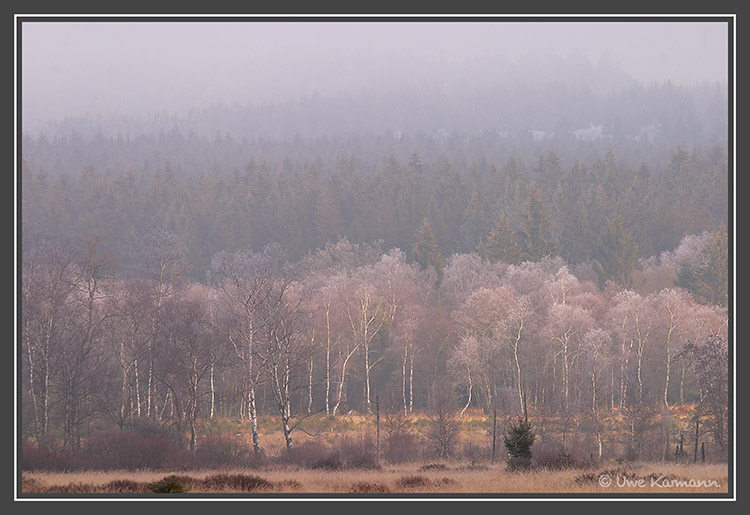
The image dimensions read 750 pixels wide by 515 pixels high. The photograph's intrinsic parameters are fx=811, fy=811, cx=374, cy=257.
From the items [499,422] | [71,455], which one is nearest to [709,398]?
[499,422]

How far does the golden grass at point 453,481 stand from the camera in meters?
23.7

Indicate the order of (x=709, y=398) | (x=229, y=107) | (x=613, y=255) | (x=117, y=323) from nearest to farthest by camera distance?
(x=709, y=398) < (x=117, y=323) < (x=613, y=255) < (x=229, y=107)

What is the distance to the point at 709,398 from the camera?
39094mm

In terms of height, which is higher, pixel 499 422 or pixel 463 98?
pixel 463 98

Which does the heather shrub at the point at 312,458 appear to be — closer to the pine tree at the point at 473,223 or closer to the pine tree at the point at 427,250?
the pine tree at the point at 427,250

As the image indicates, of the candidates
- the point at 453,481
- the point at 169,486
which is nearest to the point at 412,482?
the point at 453,481

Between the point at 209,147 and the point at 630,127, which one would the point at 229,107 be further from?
the point at 630,127

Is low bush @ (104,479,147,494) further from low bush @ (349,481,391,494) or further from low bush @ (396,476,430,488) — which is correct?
low bush @ (396,476,430,488)

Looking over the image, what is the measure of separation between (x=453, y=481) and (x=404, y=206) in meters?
75.9

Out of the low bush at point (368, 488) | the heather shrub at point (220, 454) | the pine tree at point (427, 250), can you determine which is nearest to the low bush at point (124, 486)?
the low bush at point (368, 488)

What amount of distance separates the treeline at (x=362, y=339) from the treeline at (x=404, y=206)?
4.78 meters

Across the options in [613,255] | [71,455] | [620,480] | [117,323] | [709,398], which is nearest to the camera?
[620,480]

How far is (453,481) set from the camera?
25.2 metres
